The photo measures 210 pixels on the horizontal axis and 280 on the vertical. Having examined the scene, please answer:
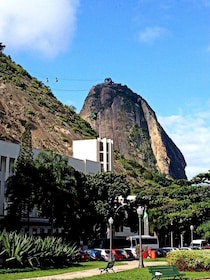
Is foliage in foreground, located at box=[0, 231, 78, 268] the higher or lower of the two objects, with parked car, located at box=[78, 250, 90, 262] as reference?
higher

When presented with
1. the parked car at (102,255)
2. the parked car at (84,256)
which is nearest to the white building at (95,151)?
the parked car at (102,255)

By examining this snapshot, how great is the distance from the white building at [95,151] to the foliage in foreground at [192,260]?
5018 cm

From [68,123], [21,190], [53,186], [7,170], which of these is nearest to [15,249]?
[21,190]

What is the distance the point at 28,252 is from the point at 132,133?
163m

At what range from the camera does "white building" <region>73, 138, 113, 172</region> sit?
249 feet

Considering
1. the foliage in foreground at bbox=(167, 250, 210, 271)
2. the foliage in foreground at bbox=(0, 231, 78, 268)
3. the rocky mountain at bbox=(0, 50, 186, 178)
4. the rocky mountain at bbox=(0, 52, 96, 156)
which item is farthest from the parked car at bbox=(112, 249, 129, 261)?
the rocky mountain at bbox=(0, 50, 186, 178)

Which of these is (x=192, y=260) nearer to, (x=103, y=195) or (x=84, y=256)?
(x=84, y=256)

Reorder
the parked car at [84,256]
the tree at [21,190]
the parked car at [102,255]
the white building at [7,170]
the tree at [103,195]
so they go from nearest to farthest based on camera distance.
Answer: the parked car at [84,256]
the parked car at [102,255]
the tree at [21,190]
the white building at [7,170]
the tree at [103,195]

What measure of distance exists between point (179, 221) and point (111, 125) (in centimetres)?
13185

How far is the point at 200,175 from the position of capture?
55.2m

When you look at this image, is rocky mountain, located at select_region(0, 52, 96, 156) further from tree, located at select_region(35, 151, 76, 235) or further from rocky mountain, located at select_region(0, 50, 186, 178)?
tree, located at select_region(35, 151, 76, 235)

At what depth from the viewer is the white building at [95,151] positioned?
2992 inches

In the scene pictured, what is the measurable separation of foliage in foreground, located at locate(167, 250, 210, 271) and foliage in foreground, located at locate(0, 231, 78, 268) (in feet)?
22.3

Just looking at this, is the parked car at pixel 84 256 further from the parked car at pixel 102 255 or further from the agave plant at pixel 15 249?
the agave plant at pixel 15 249
